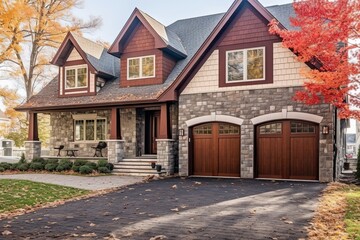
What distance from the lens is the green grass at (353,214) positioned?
5.65m

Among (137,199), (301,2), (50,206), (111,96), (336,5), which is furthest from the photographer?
(111,96)

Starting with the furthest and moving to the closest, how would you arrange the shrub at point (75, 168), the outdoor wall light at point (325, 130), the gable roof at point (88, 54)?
the gable roof at point (88, 54) < the shrub at point (75, 168) < the outdoor wall light at point (325, 130)

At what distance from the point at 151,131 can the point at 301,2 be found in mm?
10124

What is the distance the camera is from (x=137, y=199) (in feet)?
30.0

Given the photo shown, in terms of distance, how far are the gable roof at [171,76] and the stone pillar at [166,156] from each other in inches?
76.5

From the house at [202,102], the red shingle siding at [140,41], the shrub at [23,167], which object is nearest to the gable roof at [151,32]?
the house at [202,102]

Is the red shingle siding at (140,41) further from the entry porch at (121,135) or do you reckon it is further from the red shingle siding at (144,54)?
the entry porch at (121,135)

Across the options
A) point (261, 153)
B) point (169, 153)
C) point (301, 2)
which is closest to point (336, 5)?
point (301, 2)

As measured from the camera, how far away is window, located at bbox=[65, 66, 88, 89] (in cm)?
1845

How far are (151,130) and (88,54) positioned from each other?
17.7 ft

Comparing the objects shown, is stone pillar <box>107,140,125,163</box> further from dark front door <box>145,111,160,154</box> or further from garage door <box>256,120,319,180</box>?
garage door <box>256,120,319,180</box>

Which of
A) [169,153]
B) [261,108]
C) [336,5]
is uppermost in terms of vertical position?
[336,5]

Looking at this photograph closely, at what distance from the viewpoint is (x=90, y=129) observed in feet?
62.9

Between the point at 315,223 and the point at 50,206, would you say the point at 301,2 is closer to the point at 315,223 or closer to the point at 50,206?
the point at 315,223
